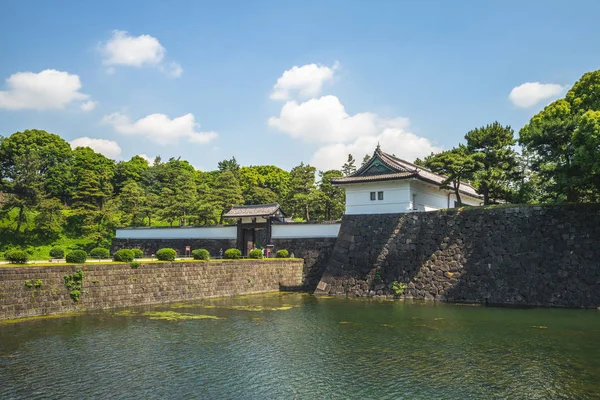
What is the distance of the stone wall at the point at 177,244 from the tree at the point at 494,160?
17670mm

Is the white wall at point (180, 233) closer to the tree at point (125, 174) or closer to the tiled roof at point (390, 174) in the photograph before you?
the tiled roof at point (390, 174)

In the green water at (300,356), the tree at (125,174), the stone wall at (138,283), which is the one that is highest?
the tree at (125,174)

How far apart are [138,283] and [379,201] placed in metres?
14.8

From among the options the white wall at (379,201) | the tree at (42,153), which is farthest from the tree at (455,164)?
the tree at (42,153)

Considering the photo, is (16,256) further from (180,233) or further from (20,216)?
(20,216)

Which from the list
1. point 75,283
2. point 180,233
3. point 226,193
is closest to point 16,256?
point 75,283

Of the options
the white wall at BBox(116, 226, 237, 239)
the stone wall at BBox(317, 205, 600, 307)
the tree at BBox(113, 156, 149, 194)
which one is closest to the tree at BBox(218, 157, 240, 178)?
the tree at BBox(113, 156, 149, 194)

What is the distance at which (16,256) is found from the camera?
671 inches

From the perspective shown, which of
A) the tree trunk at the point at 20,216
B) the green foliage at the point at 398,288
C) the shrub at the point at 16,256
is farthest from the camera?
the tree trunk at the point at 20,216

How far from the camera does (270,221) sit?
32.0 m

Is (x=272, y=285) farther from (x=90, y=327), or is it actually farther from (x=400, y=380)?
(x=400, y=380)

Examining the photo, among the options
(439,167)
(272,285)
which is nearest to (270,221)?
(272,285)

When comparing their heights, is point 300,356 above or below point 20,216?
below

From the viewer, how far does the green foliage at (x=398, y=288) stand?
79.0 feet
